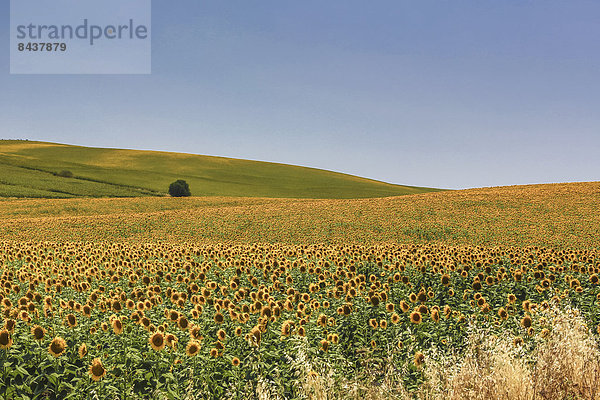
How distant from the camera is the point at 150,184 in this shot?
75.9 m

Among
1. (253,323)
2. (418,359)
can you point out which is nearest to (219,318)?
(253,323)

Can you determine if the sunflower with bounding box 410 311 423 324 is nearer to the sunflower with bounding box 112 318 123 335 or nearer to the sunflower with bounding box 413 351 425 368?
the sunflower with bounding box 413 351 425 368

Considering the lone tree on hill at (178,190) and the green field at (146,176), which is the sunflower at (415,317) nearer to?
the green field at (146,176)

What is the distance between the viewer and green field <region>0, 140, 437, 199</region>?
65.9 meters

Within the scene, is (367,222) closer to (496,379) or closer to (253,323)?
(253,323)

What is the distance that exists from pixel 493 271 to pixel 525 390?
229 inches

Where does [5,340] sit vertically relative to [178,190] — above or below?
below

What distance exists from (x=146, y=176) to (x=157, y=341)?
81299 mm

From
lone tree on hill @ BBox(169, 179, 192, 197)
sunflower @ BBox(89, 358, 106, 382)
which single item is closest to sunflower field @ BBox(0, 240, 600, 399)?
sunflower @ BBox(89, 358, 106, 382)

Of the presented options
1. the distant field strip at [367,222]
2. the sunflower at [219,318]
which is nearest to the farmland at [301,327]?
the sunflower at [219,318]

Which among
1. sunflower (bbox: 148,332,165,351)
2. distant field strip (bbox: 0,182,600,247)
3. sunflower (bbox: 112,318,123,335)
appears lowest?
distant field strip (bbox: 0,182,600,247)

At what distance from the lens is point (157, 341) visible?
536 centimetres

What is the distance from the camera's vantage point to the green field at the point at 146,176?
65.9 m

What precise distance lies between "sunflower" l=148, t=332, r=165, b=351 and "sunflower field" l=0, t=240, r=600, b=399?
0.01 meters
